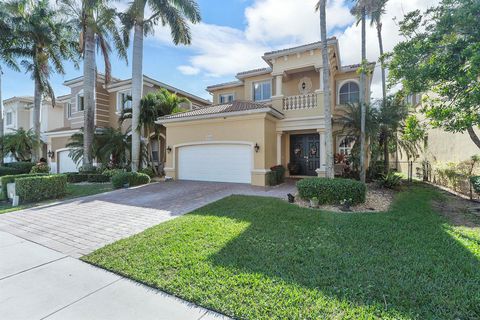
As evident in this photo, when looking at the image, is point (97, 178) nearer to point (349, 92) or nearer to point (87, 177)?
point (87, 177)

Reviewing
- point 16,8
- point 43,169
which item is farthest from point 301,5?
point 16,8

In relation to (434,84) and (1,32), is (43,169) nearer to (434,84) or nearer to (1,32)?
(1,32)

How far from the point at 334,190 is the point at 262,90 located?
10.6 meters

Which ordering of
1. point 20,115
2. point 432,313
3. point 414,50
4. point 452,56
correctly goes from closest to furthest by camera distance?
point 432,313 < point 452,56 < point 414,50 < point 20,115

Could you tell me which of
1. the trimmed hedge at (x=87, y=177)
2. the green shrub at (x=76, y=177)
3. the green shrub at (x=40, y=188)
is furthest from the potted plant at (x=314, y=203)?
the green shrub at (x=76, y=177)

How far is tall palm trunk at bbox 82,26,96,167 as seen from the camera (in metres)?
15.3

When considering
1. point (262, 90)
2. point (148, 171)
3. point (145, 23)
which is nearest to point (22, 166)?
point (148, 171)

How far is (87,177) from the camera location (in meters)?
15.1

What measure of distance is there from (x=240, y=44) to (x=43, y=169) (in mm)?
16091

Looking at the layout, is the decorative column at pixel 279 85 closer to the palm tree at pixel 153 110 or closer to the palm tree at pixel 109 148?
the palm tree at pixel 153 110

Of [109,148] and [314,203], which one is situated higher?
[109,148]

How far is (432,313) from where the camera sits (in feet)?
9.12

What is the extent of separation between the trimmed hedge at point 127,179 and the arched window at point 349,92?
13.3 meters

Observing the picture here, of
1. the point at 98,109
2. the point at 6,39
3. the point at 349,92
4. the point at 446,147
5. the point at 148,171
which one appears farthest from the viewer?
the point at 98,109
